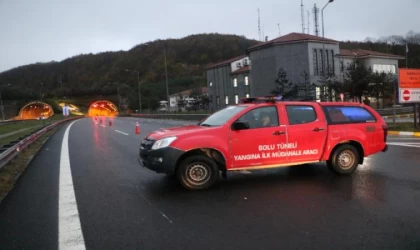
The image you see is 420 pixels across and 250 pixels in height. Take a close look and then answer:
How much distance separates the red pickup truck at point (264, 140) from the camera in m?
7.11

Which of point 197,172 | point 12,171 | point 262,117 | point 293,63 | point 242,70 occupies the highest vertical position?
point 242,70

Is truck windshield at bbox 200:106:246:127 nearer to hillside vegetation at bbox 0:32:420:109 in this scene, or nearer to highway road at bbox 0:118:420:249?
highway road at bbox 0:118:420:249

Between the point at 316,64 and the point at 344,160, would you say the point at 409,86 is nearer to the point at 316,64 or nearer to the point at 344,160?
the point at 344,160

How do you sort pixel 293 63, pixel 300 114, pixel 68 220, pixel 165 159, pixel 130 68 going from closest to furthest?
pixel 68 220, pixel 165 159, pixel 300 114, pixel 293 63, pixel 130 68

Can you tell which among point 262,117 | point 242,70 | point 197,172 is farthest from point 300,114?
point 242,70

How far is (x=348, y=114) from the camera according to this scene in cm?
831

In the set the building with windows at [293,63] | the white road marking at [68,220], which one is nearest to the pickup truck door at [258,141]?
the white road marking at [68,220]

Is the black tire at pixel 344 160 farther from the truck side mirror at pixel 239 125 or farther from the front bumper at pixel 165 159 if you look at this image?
the front bumper at pixel 165 159

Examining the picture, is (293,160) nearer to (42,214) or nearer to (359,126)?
(359,126)

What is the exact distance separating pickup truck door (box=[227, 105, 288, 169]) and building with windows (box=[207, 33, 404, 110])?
1458 inches

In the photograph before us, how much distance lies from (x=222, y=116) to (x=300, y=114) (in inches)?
A: 62.1

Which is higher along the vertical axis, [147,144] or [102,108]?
[102,108]

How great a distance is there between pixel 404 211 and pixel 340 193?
1237 millimetres

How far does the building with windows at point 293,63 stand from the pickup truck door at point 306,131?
36.4 m
